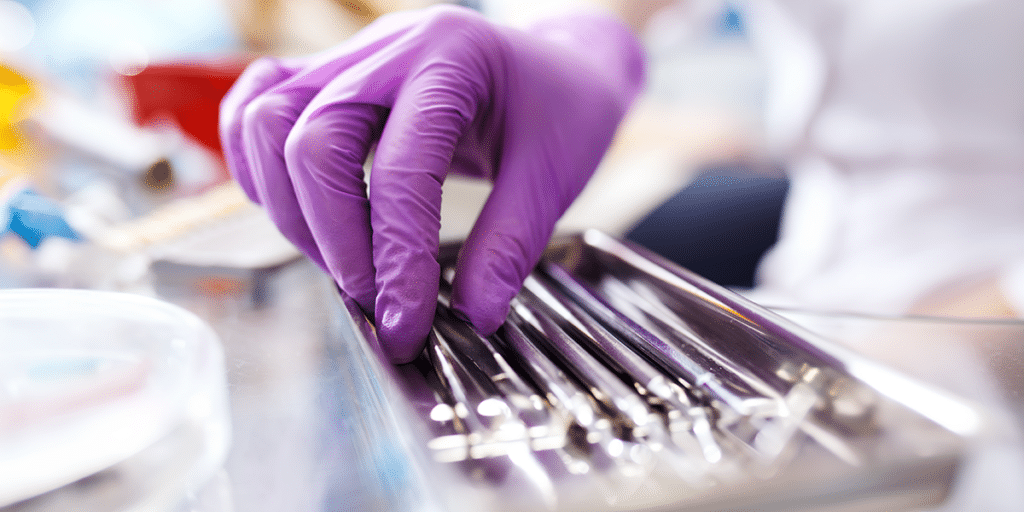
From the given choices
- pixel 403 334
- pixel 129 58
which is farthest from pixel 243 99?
pixel 129 58

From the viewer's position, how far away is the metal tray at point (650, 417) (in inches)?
10.9

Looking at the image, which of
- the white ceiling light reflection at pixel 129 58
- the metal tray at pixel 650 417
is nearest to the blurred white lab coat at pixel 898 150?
the metal tray at pixel 650 417

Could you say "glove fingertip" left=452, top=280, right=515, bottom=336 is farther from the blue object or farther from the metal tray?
the blue object

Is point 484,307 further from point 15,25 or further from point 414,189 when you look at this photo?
point 15,25

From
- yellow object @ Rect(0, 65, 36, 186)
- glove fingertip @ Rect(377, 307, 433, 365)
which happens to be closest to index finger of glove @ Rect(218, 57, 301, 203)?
glove fingertip @ Rect(377, 307, 433, 365)

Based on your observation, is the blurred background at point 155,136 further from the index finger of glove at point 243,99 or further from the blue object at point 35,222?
the index finger of glove at point 243,99

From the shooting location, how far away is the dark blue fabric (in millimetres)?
984

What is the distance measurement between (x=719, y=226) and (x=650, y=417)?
700 millimetres

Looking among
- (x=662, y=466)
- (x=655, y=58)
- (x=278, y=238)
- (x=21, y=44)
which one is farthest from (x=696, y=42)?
(x=21, y=44)

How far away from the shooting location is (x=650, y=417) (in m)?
0.36

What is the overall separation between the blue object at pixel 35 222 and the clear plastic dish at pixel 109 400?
1.28 ft

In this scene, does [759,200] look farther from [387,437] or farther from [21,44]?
[21,44]

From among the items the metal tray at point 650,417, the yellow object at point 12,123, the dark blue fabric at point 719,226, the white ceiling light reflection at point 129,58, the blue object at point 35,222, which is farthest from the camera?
the white ceiling light reflection at point 129,58

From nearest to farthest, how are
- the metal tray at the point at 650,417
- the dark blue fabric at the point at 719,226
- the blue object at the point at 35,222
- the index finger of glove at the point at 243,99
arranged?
the metal tray at the point at 650,417 < the index finger of glove at the point at 243,99 < the blue object at the point at 35,222 < the dark blue fabric at the point at 719,226
